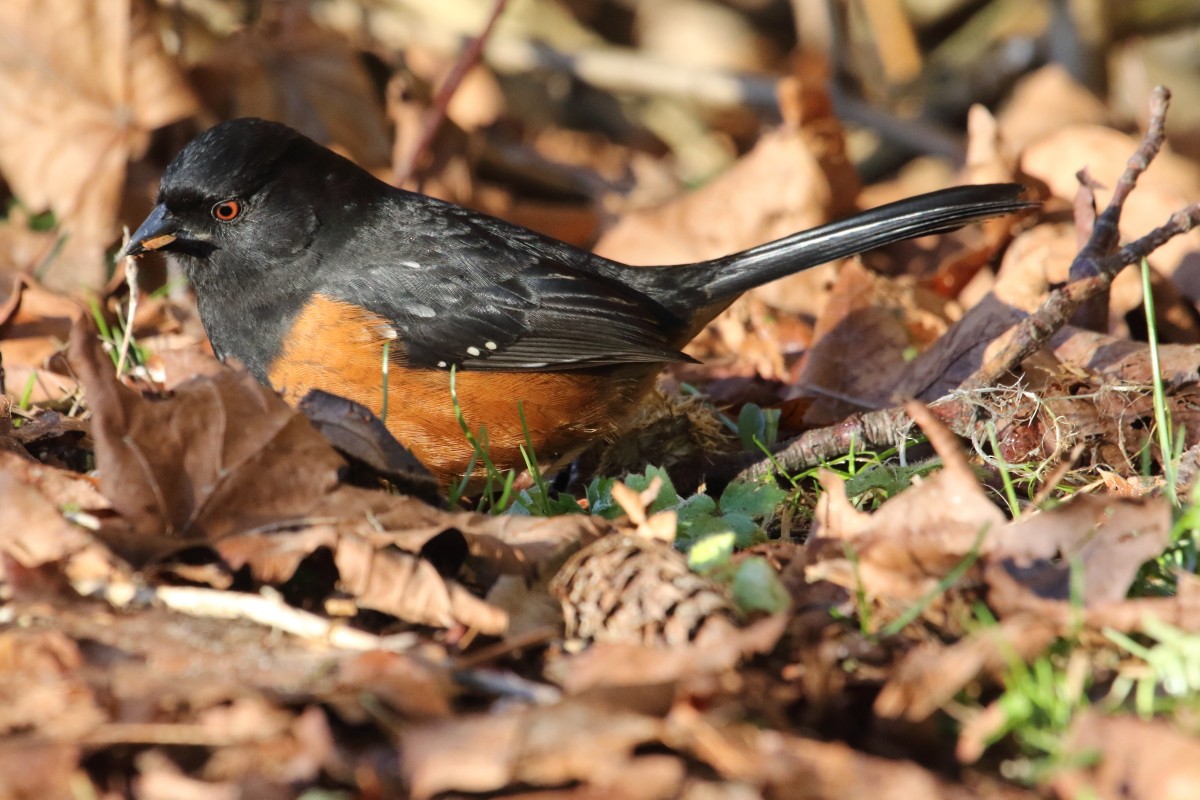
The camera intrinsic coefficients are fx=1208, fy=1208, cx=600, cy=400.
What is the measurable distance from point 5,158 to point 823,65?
4473 mm

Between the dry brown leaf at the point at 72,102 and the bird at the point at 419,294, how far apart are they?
182 cm

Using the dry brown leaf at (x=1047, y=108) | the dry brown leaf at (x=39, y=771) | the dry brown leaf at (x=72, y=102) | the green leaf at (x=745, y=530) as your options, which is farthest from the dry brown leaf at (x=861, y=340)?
the dry brown leaf at (x=72, y=102)

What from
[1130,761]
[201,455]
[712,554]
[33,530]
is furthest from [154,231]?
[1130,761]

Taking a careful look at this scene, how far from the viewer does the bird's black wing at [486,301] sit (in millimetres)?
3826

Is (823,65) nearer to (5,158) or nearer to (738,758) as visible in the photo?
(5,158)

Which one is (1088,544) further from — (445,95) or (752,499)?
(445,95)

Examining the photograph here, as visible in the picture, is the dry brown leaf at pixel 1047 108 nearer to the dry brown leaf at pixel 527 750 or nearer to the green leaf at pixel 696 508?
the green leaf at pixel 696 508

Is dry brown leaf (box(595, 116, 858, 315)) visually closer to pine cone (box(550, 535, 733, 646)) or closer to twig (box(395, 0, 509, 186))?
twig (box(395, 0, 509, 186))

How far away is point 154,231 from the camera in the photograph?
12.3ft

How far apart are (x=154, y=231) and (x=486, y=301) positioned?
1.05 meters

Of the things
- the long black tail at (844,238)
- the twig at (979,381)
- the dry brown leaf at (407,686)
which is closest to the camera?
the dry brown leaf at (407,686)

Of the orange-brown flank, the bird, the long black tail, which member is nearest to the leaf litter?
the orange-brown flank

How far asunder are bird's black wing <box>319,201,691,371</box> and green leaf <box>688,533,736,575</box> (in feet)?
4.71

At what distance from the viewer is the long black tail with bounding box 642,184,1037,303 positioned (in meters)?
4.12
